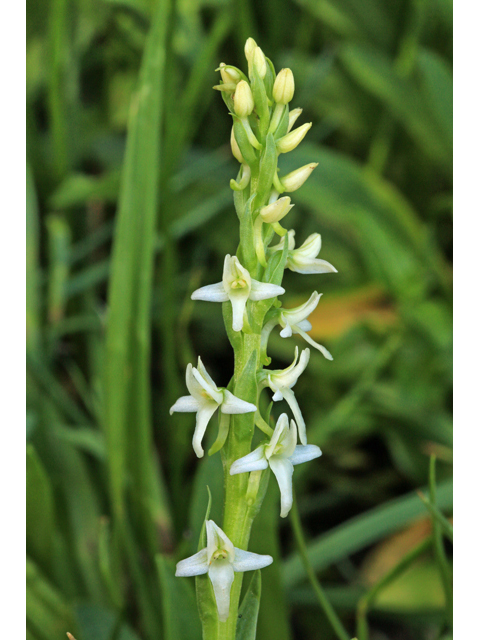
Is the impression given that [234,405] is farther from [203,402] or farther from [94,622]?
[94,622]

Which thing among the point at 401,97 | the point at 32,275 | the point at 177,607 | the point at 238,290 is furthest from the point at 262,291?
the point at 401,97

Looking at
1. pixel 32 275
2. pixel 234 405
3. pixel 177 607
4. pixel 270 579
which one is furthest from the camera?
pixel 32 275

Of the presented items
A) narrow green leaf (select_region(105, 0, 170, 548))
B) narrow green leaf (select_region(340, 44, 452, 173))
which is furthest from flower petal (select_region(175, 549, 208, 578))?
narrow green leaf (select_region(340, 44, 452, 173))

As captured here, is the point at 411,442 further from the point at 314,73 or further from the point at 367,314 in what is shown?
the point at 314,73

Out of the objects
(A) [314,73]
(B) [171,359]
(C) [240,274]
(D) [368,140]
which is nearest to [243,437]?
(C) [240,274]

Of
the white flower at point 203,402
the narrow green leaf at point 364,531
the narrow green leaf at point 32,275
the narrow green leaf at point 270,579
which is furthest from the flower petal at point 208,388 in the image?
the narrow green leaf at point 32,275

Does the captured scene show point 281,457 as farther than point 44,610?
No
